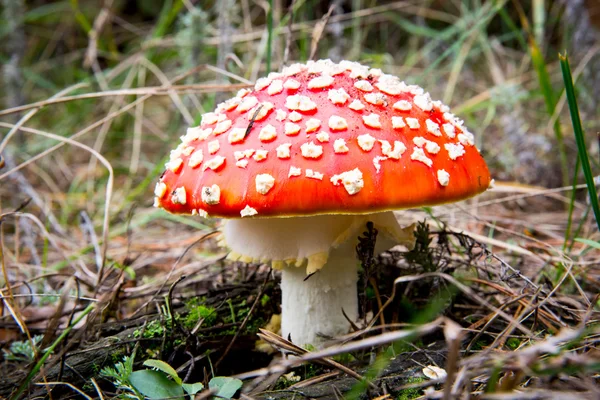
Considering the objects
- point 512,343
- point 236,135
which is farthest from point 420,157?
point 512,343

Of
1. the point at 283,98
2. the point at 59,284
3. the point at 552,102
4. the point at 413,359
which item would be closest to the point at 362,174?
the point at 283,98

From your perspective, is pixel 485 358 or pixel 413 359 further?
pixel 413 359

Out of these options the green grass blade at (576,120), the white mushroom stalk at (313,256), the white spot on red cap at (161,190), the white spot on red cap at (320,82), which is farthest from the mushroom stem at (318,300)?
the green grass blade at (576,120)

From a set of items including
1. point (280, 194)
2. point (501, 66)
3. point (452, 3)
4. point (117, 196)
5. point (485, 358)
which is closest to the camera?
point (485, 358)

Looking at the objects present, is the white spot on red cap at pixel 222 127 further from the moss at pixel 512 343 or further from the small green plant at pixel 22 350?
the moss at pixel 512 343

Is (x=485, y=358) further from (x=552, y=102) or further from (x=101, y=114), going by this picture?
(x=101, y=114)

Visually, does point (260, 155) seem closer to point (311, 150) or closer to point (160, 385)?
point (311, 150)

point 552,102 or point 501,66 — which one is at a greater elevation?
point 501,66
